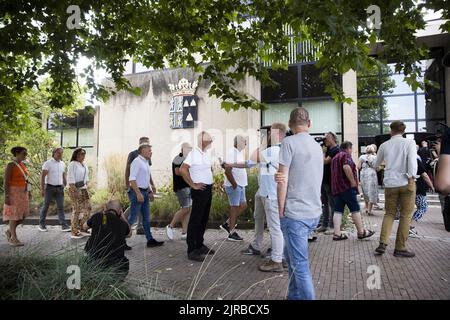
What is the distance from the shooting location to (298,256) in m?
3.07

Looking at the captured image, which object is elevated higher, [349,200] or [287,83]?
[287,83]

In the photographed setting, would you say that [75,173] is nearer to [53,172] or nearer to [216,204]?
[53,172]

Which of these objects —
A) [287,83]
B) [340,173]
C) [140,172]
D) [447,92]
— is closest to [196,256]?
[140,172]

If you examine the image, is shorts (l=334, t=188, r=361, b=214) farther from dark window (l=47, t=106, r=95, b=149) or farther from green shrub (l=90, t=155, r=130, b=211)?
dark window (l=47, t=106, r=95, b=149)

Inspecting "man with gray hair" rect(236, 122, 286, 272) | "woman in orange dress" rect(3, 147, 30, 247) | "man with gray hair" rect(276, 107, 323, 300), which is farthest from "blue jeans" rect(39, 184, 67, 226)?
"man with gray hair" rect(276, 107, 323, 300)

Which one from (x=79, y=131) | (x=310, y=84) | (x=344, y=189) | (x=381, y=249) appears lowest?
(x=381, y=249)

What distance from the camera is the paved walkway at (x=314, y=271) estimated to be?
379 cm

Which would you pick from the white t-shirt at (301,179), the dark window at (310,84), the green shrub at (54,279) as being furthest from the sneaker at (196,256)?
the dark window at (310,84)

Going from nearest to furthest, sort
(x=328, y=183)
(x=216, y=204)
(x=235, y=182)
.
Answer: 1. (x=235, y=182)
2. (x=328, y=183)
3. (x=216, y=204)

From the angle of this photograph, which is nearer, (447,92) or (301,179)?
(301,179)

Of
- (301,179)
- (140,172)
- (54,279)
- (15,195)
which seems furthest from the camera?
(15,195)

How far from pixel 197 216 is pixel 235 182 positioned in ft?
3.21

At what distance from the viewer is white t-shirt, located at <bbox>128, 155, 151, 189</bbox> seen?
624 cm

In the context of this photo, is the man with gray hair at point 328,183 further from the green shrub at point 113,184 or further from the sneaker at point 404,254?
the green shrub at point 113,184
